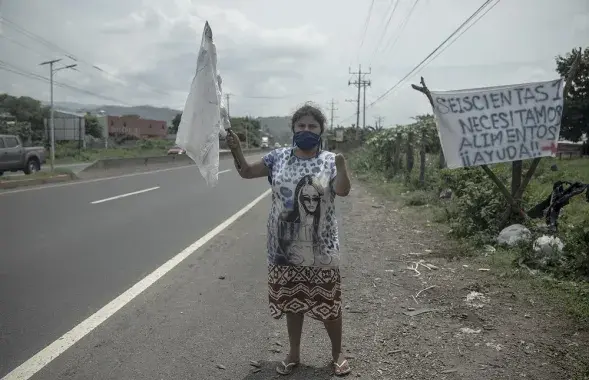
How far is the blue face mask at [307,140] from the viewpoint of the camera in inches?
117

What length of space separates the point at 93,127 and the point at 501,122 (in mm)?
72100

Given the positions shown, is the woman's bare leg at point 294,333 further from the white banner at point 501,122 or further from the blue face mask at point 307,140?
the white banner at point 501,122

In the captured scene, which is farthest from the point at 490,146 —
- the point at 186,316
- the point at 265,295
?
the point at 186,316

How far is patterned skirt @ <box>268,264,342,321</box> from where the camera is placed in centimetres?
305

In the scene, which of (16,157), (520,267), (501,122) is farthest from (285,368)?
(16,157)

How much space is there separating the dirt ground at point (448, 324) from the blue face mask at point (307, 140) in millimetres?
1504

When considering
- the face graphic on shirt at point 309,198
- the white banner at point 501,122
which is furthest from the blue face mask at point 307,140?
the white banner at point 501,122

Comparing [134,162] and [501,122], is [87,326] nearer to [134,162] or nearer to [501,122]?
[501,122]

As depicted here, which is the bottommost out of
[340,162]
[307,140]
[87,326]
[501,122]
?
[87,326]

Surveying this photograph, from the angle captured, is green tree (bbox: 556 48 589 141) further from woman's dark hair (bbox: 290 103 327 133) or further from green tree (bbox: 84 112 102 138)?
green tree (bbox: 84 112 102 138)

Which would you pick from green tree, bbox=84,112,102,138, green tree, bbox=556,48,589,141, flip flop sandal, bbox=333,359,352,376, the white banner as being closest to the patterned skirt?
flip flop sandal, bbox=333,359,352,376

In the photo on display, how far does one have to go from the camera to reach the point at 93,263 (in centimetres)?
589

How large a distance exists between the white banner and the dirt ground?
139cm

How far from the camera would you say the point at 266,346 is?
3576mm
